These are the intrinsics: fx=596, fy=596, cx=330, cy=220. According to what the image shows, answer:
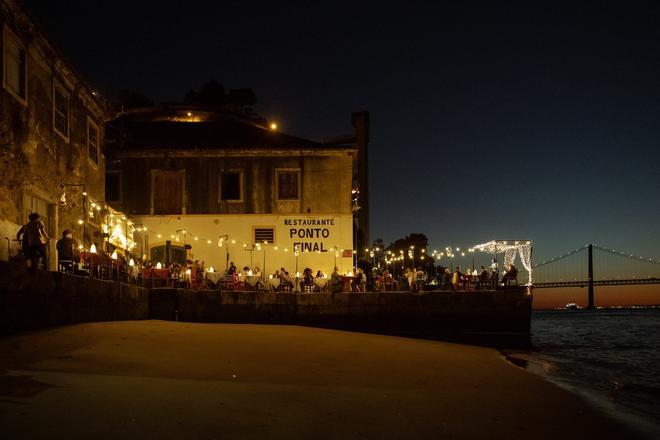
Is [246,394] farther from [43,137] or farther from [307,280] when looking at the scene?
[307,280]

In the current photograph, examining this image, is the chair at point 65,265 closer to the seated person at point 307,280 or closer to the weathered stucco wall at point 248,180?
the seated person at point 307,280

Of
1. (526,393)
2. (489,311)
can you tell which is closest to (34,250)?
(526,393)

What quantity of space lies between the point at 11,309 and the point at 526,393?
9.12 metres

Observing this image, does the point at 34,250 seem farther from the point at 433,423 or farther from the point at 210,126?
the point at 210,126

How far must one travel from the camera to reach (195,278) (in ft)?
78.0

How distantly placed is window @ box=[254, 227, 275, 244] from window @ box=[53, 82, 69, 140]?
12.2m

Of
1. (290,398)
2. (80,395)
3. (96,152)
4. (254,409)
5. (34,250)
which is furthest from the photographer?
(96,152)

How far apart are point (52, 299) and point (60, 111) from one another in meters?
8.84

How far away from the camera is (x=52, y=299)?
11961 millimetres

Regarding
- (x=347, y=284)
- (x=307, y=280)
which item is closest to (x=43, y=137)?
(x=307, y=280)

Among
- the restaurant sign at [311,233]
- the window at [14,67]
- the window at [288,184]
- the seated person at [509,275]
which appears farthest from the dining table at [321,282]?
the window at [14,67]

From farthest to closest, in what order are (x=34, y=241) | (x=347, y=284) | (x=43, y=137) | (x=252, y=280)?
(x=252, y=280), (x=347, y=284), (x=43, y=137), (x=34, y=241)

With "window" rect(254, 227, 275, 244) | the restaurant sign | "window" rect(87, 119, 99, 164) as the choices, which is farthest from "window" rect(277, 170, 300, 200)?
"window" rect(87, 119, 99, 164)

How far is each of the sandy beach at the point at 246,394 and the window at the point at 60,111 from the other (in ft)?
27.1
